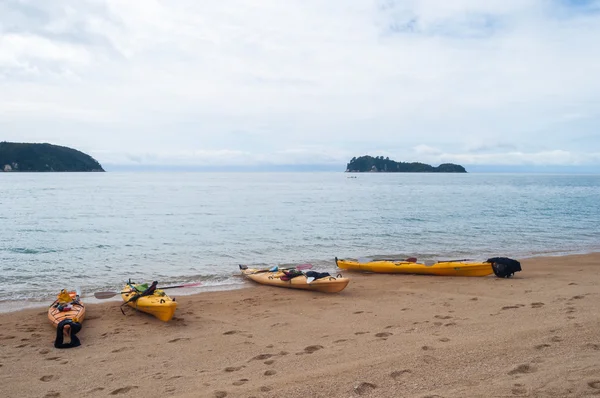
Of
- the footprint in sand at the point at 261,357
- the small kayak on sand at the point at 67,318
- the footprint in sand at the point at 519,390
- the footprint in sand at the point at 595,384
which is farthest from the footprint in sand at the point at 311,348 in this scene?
the small kayak on sand at the point at 67,318

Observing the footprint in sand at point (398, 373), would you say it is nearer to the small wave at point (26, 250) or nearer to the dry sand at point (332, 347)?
the dry sand at point (332, 347)

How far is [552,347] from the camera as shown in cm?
577

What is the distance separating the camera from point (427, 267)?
43.4ft

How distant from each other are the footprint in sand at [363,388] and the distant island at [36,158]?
597 ft

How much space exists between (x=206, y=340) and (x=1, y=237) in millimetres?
18969

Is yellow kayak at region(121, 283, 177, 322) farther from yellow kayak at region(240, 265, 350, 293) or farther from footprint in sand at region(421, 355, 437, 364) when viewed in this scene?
footprint in sand at region(421, 355, 437, 364)

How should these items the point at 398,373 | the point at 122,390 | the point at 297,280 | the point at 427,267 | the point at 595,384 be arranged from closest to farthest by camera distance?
the point at 595,384 → the point at 398,373 → the point at 122,390 → the point at 297,280 → the point at 427,267

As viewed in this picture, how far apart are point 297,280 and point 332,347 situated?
4963mm

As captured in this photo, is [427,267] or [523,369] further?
[427,267]

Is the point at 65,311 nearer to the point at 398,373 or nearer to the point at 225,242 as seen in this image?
the point at 398,373

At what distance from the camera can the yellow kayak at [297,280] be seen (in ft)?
35.7

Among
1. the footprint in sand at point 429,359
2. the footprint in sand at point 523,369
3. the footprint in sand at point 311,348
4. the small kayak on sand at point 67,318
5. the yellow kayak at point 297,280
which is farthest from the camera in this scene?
the yellow kayak at point 297,280

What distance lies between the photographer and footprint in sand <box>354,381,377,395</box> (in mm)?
4797

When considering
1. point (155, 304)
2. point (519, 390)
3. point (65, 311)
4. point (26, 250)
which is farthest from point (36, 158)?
point (519, 390)
